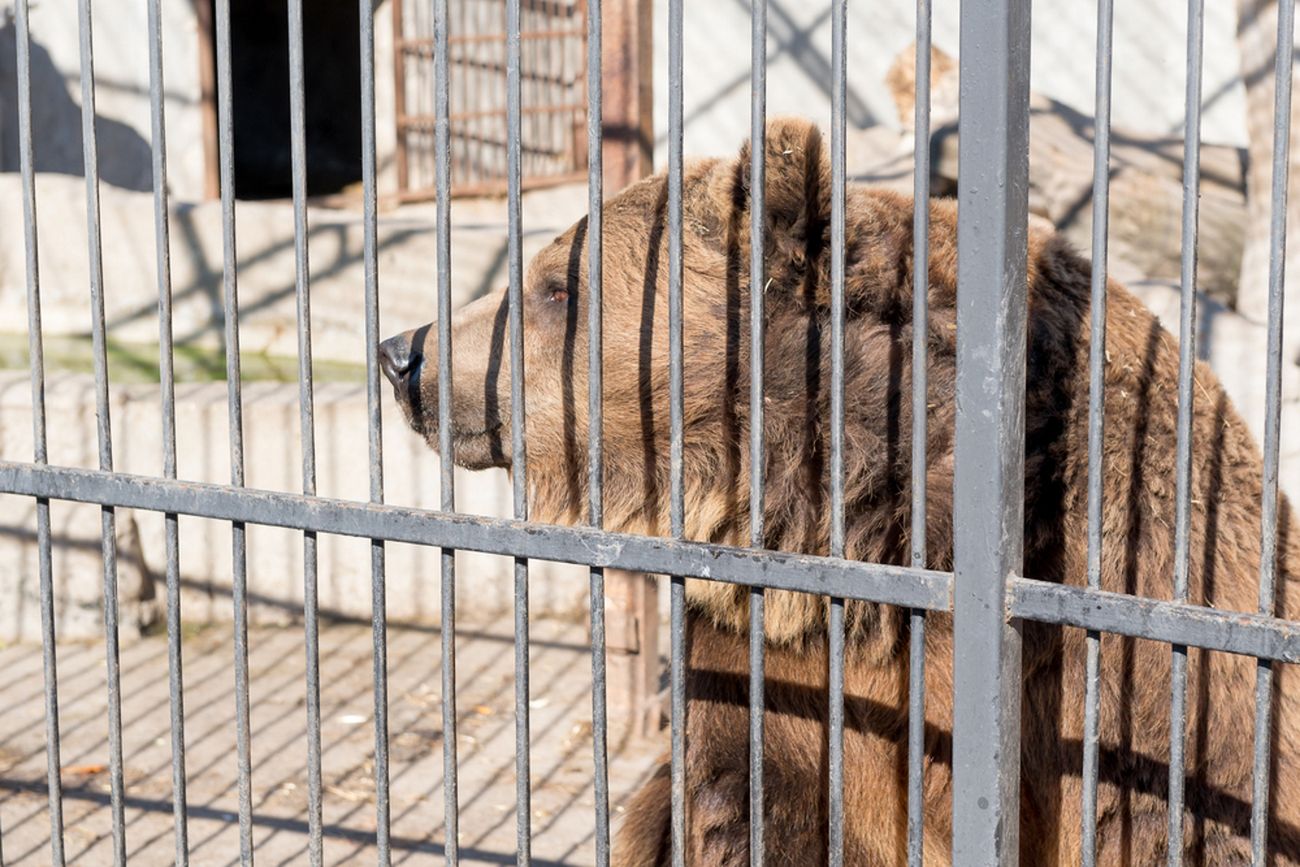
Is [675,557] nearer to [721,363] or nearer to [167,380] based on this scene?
[721,363]

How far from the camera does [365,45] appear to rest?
2.44 m

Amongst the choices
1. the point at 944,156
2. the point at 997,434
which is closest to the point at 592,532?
the point at 997,434

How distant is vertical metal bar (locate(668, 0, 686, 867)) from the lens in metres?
2.21

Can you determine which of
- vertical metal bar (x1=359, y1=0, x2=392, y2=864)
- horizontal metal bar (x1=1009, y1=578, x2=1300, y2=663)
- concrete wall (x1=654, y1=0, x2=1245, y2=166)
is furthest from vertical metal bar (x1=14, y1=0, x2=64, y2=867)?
concrete wall (x1=654, y1=0, x2=1245, y2=166)

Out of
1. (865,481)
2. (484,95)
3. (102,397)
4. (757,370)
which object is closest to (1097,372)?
(757,370)

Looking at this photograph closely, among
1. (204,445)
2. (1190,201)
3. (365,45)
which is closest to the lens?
(1190,201)

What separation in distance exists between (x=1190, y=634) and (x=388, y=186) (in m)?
12.1

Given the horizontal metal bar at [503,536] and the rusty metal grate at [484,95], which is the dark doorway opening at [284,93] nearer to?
the rusty metal grate at [484,95]

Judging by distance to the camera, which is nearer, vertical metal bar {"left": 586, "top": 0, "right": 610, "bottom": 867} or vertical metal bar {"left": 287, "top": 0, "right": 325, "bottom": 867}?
vertical metal bar {"left": 586, "top": 0, "right": 610, "bottom": 867}

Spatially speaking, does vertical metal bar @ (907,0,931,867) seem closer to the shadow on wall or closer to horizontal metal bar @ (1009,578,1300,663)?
horizontal metal bar @ (1009,578,1300,663)

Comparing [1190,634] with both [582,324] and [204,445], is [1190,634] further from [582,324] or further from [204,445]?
[204,445]

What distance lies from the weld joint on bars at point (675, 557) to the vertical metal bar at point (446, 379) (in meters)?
0.08

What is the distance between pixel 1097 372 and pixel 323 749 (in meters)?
3.98

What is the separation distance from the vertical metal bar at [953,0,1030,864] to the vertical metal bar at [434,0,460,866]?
792 mm
